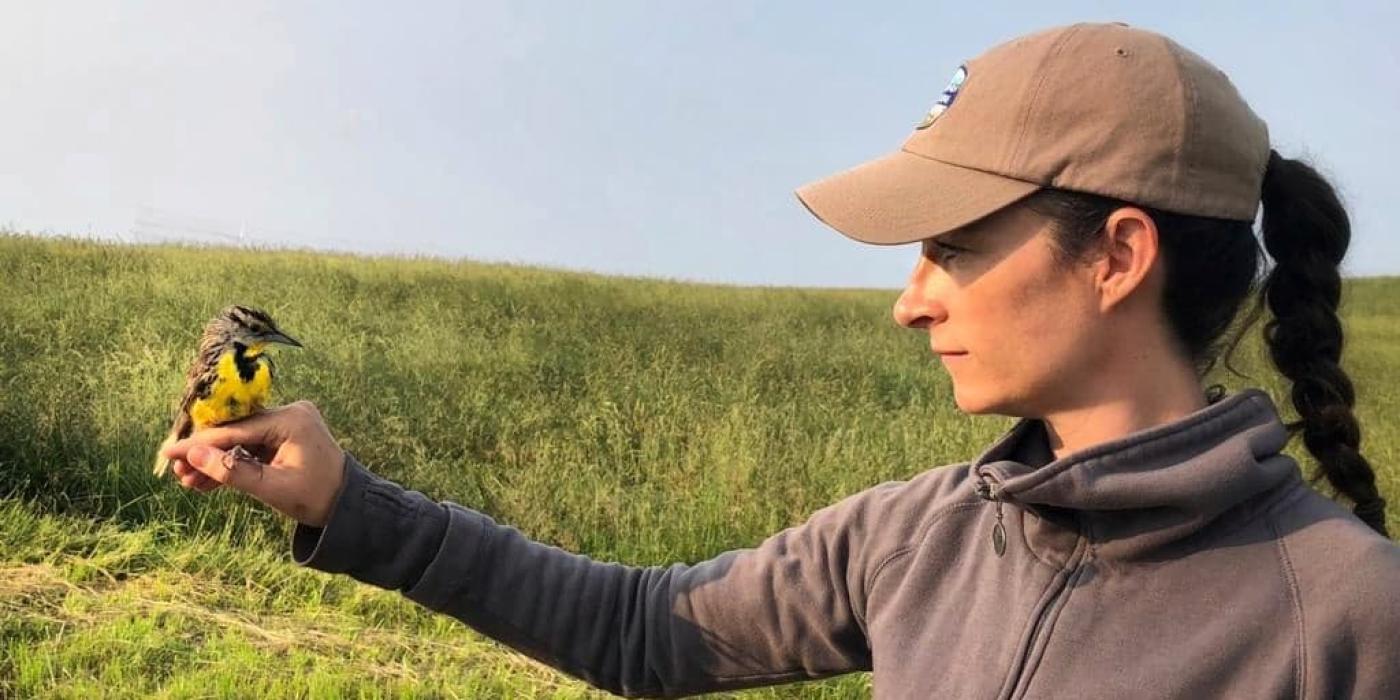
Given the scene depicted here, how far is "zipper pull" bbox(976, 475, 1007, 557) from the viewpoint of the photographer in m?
1.54

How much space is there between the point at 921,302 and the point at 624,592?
776 mm

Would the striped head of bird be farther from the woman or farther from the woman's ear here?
the woman's ear

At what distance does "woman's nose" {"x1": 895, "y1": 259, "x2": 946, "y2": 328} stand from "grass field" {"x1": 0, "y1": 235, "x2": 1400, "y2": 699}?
0.54 meters

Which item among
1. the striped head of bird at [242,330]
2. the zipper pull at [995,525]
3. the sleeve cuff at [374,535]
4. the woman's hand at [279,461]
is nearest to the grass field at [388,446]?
the zipper pull at [995,525]

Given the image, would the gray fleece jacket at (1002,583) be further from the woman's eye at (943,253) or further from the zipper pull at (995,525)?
the woman's eye at (943,253)

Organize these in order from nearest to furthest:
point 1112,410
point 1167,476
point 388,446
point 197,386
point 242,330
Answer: point 1167,476 → point 1112,410 → point 197,386 → point 242,330 → point 388,446

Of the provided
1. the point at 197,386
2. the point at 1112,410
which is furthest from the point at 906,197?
the point at 197,386

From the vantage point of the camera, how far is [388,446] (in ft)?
23.1

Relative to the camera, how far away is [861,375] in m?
11.4

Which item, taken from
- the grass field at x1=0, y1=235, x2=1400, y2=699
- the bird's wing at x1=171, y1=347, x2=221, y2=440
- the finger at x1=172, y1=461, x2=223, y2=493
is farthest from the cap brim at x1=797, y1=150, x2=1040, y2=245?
the bird's wing at x1=171, y1=347, x2=221, y2=440

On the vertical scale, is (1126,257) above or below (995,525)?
above

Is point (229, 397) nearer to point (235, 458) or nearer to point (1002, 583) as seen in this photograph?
point (235, 458)

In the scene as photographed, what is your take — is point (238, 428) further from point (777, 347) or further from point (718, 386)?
point (777, 347)

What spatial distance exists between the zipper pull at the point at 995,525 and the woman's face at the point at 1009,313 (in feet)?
0.32
